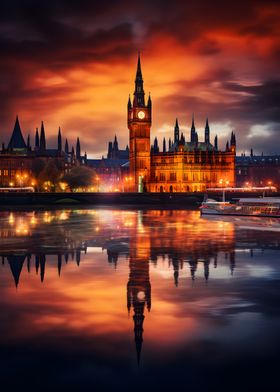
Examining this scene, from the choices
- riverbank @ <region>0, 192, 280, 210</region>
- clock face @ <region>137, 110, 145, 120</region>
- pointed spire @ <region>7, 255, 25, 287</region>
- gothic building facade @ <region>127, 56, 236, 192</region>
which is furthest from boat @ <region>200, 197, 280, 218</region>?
clock face @ <region>137, 110, 145, 120</region>

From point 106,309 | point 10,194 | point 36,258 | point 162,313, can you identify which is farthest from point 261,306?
point 10,194

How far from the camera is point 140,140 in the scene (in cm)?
19025

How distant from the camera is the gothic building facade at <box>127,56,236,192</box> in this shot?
190m

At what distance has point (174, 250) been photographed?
2989 centimetres

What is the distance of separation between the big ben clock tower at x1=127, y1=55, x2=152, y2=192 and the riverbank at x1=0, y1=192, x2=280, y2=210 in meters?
59.8

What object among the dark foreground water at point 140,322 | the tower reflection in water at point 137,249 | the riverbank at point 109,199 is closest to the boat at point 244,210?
the tower reflection in water at point 137,249

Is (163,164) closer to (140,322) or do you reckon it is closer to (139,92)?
(139,92)

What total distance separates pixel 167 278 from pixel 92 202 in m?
104

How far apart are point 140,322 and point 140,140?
582 feet

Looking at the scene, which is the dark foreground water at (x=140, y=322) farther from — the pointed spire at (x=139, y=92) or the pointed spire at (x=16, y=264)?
the pointed spire at (x=139, y=92)

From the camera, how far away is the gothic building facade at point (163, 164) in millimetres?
189625

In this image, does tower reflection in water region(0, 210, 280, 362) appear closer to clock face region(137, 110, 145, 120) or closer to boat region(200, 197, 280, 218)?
boat region(200, 197, 280, 218)

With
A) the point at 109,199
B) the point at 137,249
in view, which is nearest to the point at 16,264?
the point at 137,249

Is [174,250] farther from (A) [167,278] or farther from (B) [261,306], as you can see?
(B) [261,306]
